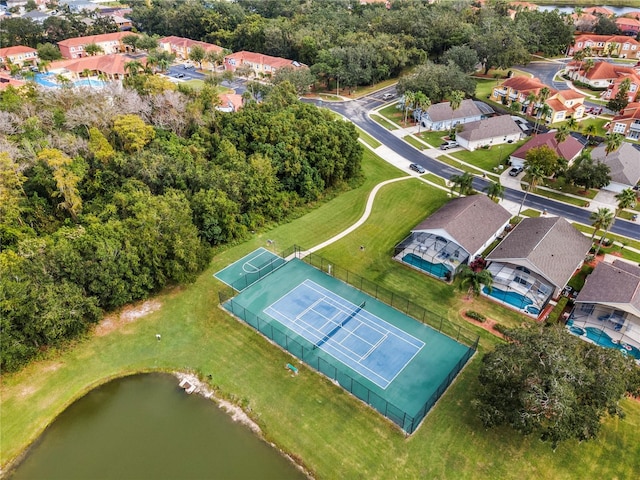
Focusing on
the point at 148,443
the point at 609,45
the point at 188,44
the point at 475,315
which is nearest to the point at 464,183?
the point at 475,315

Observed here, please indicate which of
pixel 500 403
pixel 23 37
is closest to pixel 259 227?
pixel 500 403

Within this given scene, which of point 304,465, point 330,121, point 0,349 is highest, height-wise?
point 330,121

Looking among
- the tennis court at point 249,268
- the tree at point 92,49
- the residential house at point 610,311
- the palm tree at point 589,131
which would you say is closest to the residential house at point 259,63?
the tree at point 92,49

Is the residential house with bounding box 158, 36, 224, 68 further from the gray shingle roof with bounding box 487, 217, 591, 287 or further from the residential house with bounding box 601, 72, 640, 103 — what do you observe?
the gray shingle roof with bounding box 487, 217, 591, 287

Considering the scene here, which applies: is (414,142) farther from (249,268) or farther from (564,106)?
(249,268)

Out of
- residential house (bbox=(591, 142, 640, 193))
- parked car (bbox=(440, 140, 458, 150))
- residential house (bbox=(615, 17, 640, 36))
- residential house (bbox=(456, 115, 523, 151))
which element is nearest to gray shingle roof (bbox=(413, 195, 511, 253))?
residential house (bbox=(591, 142, 640, 193))

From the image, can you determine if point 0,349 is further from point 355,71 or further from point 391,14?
point 391,14
